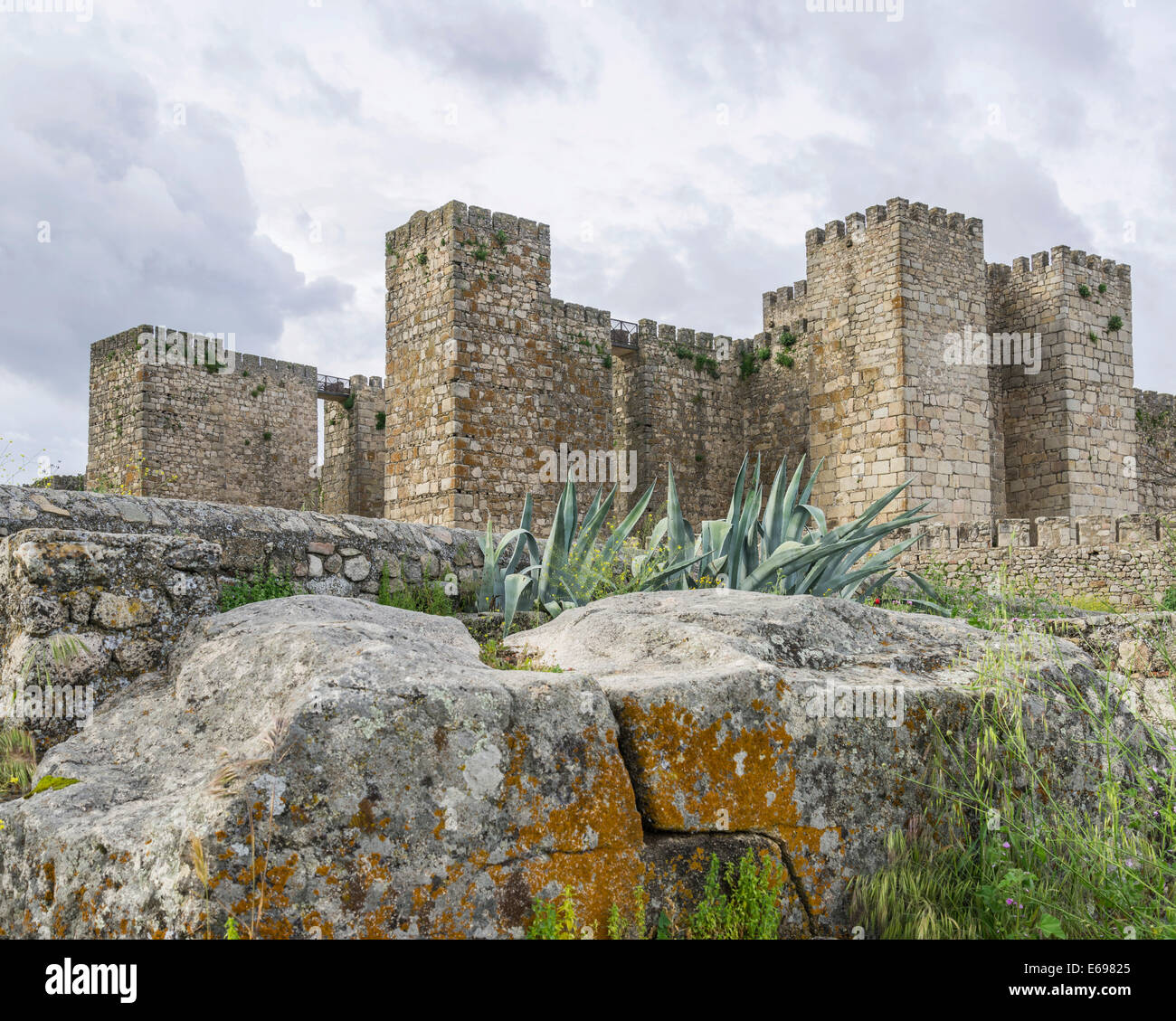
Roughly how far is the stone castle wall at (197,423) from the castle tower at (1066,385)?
12.7 metres

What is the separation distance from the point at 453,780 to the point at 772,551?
3431mm

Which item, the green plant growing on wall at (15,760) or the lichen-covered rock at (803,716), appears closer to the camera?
the lichen-covered rock at (803,716)

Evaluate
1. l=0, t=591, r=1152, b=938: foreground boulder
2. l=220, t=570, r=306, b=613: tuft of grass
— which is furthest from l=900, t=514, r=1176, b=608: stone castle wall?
l=0, t=591, r=1152, b=938: foreground boulder

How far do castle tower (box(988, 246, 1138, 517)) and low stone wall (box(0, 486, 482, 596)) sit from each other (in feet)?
41.7

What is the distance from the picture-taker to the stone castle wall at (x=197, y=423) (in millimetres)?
16484

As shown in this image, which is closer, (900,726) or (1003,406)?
(900,726)

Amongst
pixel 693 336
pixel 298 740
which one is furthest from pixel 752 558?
pixel 693 336

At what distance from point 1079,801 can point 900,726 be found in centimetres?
74

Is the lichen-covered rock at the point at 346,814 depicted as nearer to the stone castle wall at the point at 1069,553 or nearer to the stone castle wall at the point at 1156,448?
the stone castle wall at the point at 1069,553

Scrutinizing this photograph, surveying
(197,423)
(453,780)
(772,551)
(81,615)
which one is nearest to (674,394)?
(197,423)

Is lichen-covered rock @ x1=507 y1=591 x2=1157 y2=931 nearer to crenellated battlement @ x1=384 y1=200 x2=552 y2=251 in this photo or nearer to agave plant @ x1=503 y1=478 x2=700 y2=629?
agave plant @ x1=503 y1=478 x2=700 y2=629

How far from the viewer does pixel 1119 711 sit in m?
3.25

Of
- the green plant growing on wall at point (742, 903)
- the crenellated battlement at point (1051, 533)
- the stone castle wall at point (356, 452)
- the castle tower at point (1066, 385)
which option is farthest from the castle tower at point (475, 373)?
the green plant growing on wall at point (742, 903)
